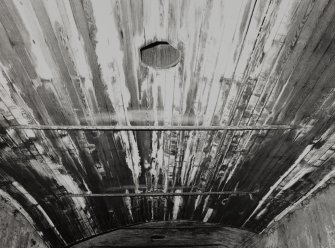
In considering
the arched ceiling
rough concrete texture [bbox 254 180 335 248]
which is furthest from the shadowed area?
the arched ceiling

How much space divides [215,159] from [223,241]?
12.1ft

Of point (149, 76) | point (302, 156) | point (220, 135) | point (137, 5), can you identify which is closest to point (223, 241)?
point (302, 156)

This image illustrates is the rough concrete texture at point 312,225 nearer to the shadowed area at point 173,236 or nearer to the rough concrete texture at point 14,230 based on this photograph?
the shadowed area at point 173,236

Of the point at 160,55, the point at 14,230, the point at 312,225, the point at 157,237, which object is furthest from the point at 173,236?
the point at 160,55

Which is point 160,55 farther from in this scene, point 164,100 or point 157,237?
point 157,237

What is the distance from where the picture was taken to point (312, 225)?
375cm

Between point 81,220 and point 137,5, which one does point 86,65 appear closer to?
point 137,5

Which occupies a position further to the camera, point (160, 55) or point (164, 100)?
point (164, 100)

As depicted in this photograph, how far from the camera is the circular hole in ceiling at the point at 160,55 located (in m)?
2.18

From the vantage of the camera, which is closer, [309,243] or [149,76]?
[149,76]

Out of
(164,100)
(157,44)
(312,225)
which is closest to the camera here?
(157,44)

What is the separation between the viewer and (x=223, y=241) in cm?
636

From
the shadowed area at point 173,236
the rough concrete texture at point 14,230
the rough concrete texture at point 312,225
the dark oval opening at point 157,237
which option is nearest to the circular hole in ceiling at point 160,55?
the rough concrete texture at point 312,225

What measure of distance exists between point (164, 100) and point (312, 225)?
9.29 ft
